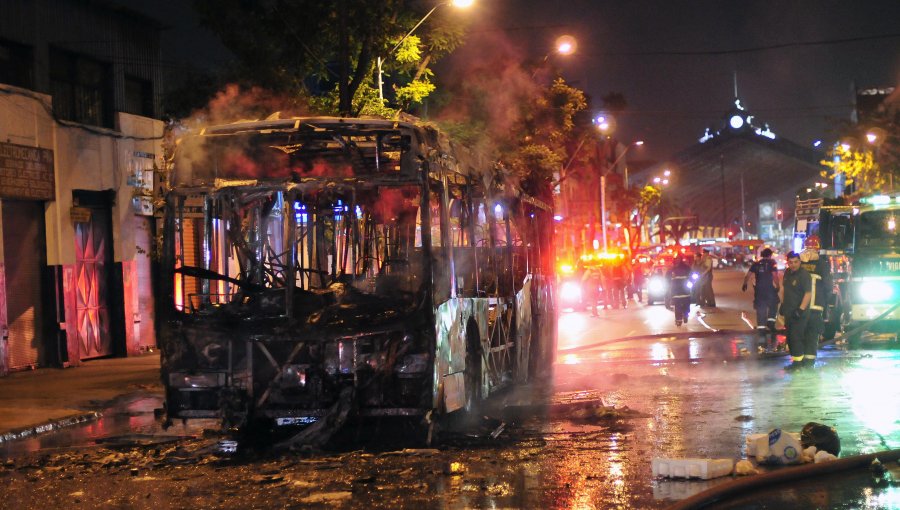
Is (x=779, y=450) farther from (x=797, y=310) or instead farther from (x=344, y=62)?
(x=344, y=62)

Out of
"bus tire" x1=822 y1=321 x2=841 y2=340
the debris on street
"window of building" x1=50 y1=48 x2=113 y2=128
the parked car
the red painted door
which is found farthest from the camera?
the parked car

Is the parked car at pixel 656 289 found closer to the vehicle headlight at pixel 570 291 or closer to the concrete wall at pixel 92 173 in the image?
the vehicle headlight at pixel 570 291

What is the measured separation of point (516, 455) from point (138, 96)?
17.2 m

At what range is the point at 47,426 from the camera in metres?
13.0

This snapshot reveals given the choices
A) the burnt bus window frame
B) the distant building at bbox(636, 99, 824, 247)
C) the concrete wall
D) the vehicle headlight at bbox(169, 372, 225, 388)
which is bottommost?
the vehicle headlight at bbox(169, 372, 225, 388)

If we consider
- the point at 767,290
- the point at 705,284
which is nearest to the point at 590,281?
the point at 705,284

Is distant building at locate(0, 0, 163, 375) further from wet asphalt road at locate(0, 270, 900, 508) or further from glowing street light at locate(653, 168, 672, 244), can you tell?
glowing street light at locate(653, 168, 672, 244)

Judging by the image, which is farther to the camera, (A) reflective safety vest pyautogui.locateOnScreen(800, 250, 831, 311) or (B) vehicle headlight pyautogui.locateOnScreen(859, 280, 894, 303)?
(B) vehicle headlight pyautogui.locateOnScreen(859, 280, 894, 303)

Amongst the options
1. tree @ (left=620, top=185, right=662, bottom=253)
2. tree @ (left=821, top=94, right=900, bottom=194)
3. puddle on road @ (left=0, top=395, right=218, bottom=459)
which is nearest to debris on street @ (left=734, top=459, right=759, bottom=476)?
puddle on road @ (left=0, top=395, right=218, bottom=459)

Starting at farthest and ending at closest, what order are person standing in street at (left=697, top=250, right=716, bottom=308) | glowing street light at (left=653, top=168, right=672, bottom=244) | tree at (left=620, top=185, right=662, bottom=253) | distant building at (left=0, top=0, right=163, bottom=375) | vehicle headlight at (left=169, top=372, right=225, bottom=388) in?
glowing street light at (left=653, top=168, right=672, bottom=244)
tree at (left=620, top=185, right=662, bottom=253)
person standing in street at (left=697, top=250, right=716, bottom=308)
distant building at (left=0, top=0, right=163, bottom=375)
vehicle headlight at (left=169, top=372, right=225, bottom=388)

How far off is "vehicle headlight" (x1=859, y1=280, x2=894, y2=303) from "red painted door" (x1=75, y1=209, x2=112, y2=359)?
1553 centimetres

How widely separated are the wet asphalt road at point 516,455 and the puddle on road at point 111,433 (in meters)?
0.05

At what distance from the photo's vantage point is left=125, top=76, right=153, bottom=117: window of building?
23.3 meters

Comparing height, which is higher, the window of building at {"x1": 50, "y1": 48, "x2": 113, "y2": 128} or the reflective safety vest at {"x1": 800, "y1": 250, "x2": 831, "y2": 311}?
the window of building at {"x1": 50, "y1": 48, "x2": 113, "y2": 128}
